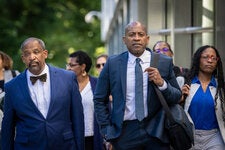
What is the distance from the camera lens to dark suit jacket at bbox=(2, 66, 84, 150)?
6.98 metres

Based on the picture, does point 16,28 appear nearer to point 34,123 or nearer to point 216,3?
point 216,3

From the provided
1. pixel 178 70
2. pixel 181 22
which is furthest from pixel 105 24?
pixel 178 70

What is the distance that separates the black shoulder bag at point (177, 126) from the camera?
6688 millimetres

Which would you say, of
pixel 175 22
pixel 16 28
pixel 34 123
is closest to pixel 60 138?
pixel 34 123

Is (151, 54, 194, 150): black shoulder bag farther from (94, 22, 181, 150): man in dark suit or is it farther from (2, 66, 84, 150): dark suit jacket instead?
(2, 66, 84, 150): dark suit jacket

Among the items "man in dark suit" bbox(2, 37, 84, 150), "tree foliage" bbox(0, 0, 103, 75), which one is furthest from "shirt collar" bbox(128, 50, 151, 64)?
"tree foliage" bbox(0, 0, 103, 75)

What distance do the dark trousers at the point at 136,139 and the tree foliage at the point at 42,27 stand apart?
21.4 metres

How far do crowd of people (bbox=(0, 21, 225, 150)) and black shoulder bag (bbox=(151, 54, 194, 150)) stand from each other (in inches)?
2.2

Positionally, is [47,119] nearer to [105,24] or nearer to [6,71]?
[6,71]

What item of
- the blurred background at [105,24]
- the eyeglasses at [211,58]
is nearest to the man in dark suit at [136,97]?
the eyeglasses at [211,58]

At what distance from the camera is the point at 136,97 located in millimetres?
6699

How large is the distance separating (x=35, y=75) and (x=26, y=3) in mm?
25631

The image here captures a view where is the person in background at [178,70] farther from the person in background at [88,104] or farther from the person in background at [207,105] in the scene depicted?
the person in background at [88,104]

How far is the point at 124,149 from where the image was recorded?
6.77 meters
